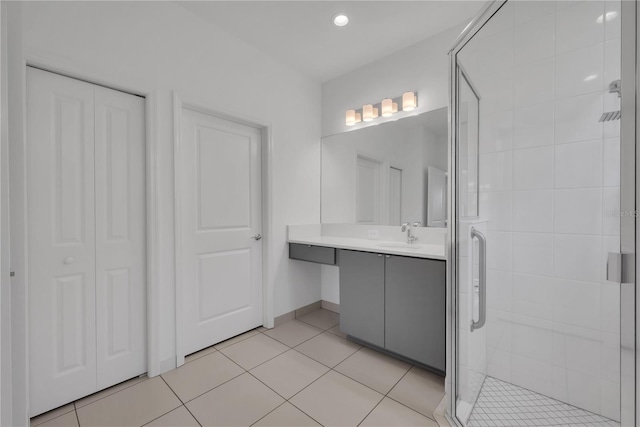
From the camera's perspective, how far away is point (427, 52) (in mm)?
2225

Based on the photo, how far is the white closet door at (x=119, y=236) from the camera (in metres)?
1.60

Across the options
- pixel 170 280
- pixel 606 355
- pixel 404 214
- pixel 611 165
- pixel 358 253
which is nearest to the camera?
pixel 611 165

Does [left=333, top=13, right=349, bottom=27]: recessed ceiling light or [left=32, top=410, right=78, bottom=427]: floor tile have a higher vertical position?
[left=333, top=13, right=349, bottom=27]: recessed ceiling light

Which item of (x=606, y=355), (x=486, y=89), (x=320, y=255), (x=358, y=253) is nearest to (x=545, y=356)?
(x=606, y=355)

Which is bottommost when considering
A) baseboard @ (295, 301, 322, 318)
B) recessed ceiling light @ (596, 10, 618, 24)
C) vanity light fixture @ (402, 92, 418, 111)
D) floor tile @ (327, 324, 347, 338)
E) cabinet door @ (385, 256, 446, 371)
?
floor tile @ (327, 324, 347, 338)

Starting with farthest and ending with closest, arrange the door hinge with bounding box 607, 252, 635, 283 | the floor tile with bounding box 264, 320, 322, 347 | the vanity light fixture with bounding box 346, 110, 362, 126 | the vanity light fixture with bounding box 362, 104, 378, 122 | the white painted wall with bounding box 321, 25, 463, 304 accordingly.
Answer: the vanity light fixture with bounding box 346, 110, 362, 126 < the vanity light fixture with bounding box 362, 104, 378, 122 < the floor tile with bounding box 264, 320, 322, 347 < the white painted wall with bounding box 321, 25, 463, 304 < the door hinge with bounding box 607, 252, 635, 283

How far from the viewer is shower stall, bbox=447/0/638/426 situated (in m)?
0.80

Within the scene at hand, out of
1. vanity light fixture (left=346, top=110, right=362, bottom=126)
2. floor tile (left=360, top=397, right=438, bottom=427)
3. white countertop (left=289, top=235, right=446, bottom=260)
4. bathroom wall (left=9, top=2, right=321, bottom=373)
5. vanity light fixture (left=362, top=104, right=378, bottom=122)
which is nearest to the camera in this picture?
floor tile (left=360, top=397, right=438, bottom=427)

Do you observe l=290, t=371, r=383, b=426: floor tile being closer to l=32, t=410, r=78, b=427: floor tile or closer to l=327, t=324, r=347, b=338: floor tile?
l=327, t=324, r=347, b=338: floor tile

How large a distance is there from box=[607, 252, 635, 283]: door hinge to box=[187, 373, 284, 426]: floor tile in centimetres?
161

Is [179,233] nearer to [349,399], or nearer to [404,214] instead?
[349,399]

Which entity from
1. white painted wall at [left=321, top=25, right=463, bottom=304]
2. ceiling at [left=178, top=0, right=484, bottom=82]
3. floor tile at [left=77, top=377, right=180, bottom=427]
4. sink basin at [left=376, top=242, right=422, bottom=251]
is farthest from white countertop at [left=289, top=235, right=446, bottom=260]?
ceiling at [left=178, top=0, right=484, bottom=82]

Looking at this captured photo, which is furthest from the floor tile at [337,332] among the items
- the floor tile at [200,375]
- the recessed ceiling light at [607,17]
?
the recessed ceiling light at [607,17]

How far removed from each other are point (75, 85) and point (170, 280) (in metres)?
1.31
